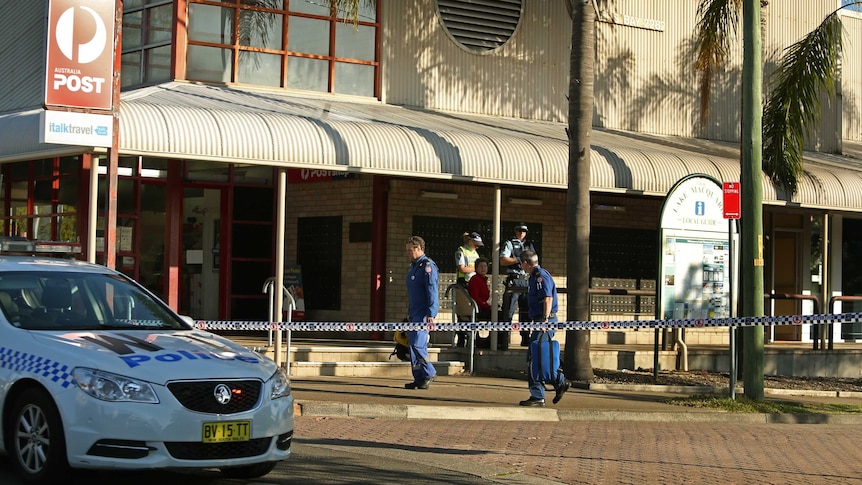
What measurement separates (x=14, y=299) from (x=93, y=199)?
6063 millimetres

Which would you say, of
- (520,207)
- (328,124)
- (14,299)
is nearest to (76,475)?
(14,299)

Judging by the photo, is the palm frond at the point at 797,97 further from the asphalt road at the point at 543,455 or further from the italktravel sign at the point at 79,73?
the italktravel sign at the point at 79,73

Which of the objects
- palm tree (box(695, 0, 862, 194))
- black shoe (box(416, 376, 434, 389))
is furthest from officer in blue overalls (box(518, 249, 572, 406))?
palm tree (box(695, 0, 862, 194))

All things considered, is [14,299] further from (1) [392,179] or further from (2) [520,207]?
(2) [520,207]

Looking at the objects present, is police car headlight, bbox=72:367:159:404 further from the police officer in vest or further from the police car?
the police officer in vest

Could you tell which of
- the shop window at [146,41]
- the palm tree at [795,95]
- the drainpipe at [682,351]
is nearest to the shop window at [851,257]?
the palm tree at [795,95]

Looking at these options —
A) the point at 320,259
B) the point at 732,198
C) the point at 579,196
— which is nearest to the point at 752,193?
the point at 732,198

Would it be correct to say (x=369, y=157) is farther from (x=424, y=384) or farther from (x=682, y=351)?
(x=682, y=351)

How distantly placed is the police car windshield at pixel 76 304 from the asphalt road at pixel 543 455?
1.10m

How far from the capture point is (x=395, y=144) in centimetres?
1681

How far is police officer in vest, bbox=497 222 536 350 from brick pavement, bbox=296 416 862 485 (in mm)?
4444

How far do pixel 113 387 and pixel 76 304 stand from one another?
5.16ft

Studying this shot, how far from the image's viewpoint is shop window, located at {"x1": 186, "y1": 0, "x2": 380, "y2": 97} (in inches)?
757

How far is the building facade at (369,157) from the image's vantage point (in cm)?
1806
